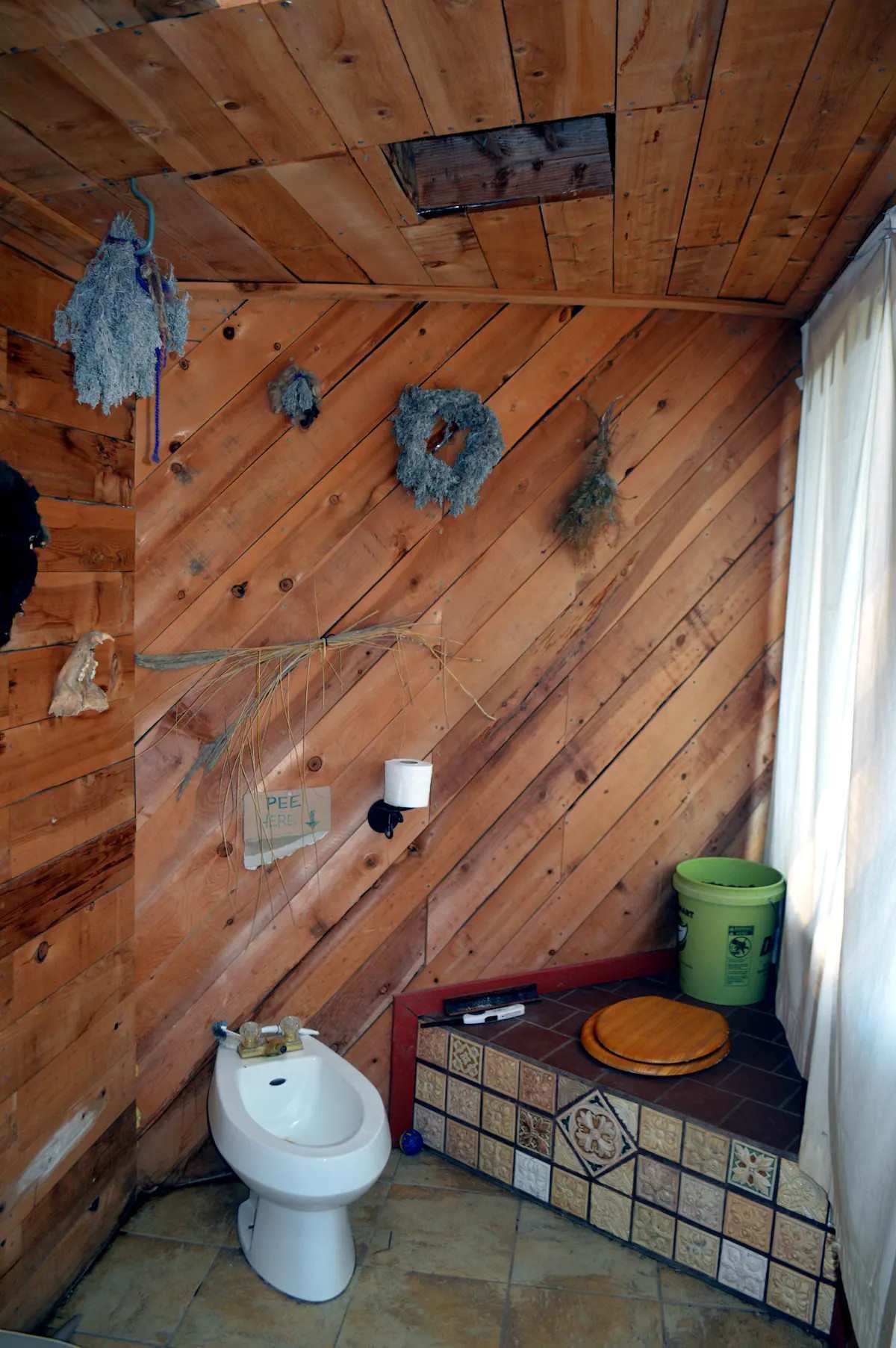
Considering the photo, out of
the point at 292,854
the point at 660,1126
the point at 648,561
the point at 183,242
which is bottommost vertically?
the point at 660,1126

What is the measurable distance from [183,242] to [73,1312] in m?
2.45

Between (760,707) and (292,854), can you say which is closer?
(292,854)

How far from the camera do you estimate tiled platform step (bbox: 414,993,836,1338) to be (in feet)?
7.13

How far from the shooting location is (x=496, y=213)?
1994mm

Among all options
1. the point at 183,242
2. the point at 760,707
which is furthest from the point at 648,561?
the point at 183,242

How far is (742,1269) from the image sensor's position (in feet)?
7.38

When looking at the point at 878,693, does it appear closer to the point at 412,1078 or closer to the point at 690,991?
the point at 690,991

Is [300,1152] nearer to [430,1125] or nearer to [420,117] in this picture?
[430,1125]

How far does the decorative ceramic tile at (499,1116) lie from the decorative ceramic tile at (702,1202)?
489 millimetres

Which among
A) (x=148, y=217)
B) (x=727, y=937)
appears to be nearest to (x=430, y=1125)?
(x=727, y=937)

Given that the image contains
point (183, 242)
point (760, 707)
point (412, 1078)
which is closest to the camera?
Answer: point (183, 242)

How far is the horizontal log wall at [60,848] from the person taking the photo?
1950mm

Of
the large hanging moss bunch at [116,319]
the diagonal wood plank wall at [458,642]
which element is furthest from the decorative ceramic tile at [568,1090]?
the large hanging moss bunch at [116,319]

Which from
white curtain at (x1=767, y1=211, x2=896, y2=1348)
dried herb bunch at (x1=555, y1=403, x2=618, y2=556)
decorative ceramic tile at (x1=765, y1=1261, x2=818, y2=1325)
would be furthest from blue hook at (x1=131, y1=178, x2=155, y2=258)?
decorative ceramic tile at (x1=765, y1=1261, x2=818, y2=1325)
